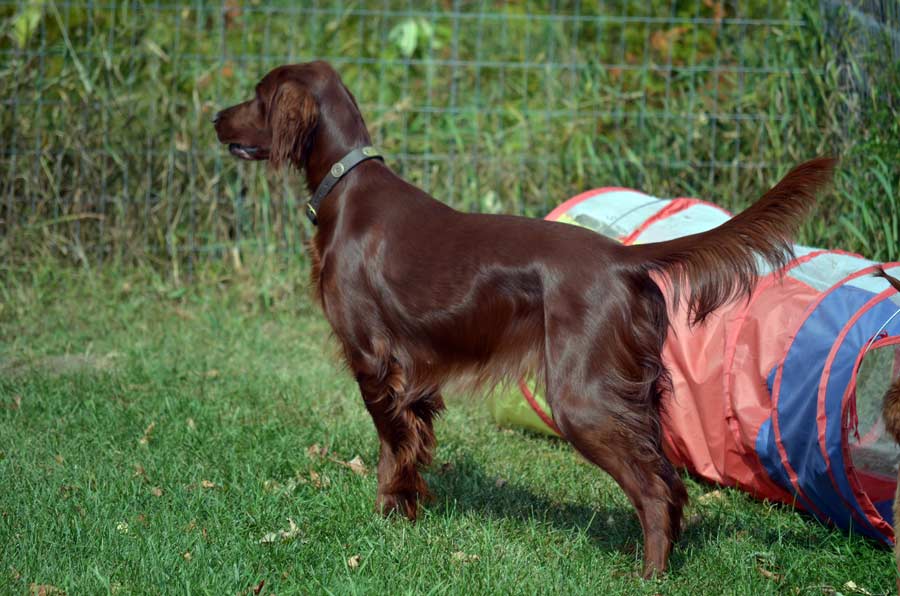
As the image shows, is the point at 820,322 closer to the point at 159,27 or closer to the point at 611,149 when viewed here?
the point at 611,149

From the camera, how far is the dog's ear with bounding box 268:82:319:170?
11.7ft

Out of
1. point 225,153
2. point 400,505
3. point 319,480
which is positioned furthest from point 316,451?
point 225,153

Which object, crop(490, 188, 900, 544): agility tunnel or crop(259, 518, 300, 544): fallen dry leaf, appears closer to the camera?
crop(259, 518, 300, 544): fallen dry leaf

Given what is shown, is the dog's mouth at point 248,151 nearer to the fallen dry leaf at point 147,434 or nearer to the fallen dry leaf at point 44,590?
the fallen dry leaf at point 147,434

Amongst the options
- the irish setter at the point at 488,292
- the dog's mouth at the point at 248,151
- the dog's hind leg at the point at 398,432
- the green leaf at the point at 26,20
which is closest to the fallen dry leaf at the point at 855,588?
the irish setter at the point at 488,292

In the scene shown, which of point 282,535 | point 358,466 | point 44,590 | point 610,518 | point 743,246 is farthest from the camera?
point 358,466

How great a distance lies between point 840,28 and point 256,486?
4258mm

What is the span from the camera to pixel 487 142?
6.77m

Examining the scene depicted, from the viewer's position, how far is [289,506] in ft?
11.6

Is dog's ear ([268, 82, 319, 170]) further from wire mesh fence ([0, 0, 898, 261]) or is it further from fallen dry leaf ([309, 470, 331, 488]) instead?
wire mesh fence ([0, 0, 898, 261])

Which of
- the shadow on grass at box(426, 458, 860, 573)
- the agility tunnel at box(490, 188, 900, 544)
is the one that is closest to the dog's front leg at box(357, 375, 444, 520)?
the shadow on grass at box(426, 458, 860, 573)

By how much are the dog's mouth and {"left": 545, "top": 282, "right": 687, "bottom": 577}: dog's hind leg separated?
4.26 feet

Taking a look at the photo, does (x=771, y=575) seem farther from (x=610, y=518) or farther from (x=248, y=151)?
(x=248, y=151)

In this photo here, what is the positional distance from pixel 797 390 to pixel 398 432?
1.37 metres
